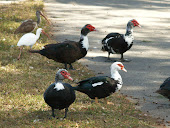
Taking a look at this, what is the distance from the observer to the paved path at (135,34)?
790 centimetres

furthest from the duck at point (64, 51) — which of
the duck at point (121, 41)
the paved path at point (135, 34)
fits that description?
the duck at point (121, 41)

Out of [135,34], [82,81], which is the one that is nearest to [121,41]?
[82,81]

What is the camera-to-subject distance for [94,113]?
249 inches

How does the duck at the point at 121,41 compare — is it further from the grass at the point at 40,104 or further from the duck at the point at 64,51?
the duck at the point at 64,51

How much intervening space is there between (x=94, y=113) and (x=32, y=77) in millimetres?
2379

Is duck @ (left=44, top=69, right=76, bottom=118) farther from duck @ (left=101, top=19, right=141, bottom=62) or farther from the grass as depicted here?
duck @ (left=101, top=19, right=141, bottom=62)

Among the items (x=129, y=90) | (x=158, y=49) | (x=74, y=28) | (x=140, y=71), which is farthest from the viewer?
(x=74, y=28)

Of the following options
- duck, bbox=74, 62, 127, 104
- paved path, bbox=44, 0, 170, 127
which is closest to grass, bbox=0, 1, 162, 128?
duck, bbox=74, 62, 127, 104

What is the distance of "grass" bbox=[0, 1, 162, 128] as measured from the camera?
5.85 m

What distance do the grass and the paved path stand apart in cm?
61

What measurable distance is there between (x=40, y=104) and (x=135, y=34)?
780cm

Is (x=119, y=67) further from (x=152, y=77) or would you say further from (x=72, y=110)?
(x=152, y=77)

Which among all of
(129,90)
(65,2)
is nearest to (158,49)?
(129,90)

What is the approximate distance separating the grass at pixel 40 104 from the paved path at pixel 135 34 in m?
0.61
